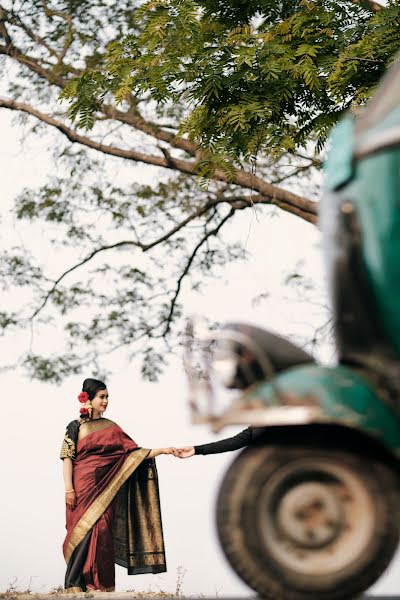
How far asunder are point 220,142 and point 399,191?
5.78 meters

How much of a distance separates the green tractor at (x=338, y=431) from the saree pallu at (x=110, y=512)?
22.2ft

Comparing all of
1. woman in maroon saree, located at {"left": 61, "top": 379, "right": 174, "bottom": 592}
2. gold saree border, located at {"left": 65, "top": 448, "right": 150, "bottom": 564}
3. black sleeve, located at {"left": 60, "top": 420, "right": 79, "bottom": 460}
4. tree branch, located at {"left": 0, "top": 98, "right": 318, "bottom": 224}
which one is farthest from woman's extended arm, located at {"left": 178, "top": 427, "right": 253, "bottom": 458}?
tree branch, located at {"left": 0, "top": 98, "right": 318, "bottom": 224}

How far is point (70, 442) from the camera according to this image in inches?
359

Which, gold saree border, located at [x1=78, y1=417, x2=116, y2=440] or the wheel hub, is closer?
the wheel hub

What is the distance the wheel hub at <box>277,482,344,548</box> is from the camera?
233cm

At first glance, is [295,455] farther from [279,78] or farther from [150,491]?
[150,491]

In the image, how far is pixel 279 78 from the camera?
7.80m

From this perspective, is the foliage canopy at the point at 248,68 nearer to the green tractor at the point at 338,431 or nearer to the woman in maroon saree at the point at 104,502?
the woman in maroon saree at the point at 104,502

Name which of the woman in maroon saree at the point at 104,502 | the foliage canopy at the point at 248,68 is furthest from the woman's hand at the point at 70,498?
the foliage canopy at the point at 248,68

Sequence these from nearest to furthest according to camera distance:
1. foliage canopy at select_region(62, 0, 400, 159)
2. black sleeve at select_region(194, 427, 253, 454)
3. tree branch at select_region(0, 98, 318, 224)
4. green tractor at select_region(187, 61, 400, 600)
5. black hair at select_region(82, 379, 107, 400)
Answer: green tractor at select_region(187, 61, 400, 600) → foliage canopy at select_region(62, 0, 400, 159) → black sleeve at select_region(194, 427, 253, 454) → black hair at select_region(82, 379, 107, 400) → tree branch at select_region(0, 98, 318, 224)

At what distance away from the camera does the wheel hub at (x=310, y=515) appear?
2330 millimetres

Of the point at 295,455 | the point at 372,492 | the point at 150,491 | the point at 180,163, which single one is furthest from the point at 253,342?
the point at 180,163

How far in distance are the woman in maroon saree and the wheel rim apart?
21.7ft

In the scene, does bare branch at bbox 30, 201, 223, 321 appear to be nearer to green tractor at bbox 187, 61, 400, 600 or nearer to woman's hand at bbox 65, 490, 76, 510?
woman's hand at bbox 65, 490, 76, 510
